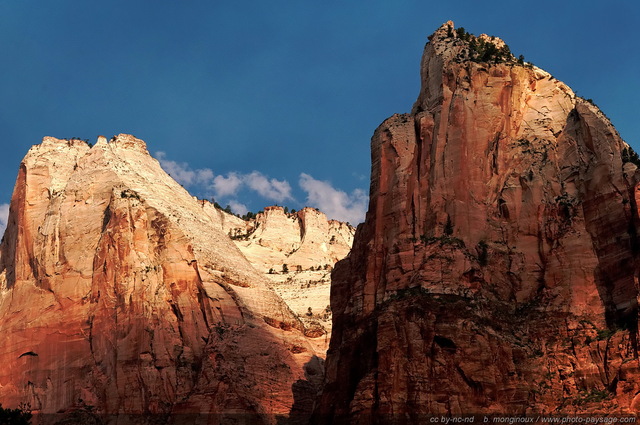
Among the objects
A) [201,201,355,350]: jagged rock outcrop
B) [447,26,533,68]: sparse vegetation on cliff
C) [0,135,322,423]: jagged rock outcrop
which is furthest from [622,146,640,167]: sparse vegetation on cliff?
[201,201,355,350]: jagged rock outcrop

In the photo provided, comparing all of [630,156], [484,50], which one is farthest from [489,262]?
[484,50]

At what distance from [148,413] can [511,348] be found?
112ft

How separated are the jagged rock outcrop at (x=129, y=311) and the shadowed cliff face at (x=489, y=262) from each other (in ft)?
52.5

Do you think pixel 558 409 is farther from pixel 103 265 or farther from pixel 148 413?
pixel 103 265

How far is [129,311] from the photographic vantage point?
3649 inches

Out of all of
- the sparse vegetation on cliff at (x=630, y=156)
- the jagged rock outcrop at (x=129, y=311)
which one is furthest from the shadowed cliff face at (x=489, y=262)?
the jagged rock outcrop at (x=129, y=311)

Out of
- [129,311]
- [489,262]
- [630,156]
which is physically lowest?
[489,262]

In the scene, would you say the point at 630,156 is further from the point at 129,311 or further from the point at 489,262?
the point at 129,311

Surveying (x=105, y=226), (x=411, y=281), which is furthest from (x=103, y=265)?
(x=411, y=281)

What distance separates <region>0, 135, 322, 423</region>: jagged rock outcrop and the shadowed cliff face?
52.5ft

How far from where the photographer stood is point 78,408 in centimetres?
8844

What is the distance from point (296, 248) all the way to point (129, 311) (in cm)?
4885

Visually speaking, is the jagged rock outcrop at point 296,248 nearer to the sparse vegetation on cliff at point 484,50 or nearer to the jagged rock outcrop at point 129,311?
the jagged rock outcrop at point 129,311

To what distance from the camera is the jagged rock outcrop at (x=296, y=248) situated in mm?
121625
